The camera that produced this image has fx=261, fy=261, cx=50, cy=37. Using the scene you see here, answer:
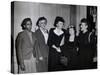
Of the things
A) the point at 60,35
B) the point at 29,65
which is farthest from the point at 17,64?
the point at 60,35

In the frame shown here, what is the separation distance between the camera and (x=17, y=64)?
3.42 metres

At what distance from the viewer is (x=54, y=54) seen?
3670mm

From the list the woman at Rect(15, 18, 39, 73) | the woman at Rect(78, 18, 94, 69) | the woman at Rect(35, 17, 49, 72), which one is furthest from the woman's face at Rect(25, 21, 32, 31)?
the woman at Rect(78, 18, 94, 69)

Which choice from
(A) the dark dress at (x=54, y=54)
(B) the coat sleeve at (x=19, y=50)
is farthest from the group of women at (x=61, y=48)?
(B) the coat sleeve at (x=19, y=50)

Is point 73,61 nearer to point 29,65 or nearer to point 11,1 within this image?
point 29,65

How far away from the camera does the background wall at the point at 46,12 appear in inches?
134

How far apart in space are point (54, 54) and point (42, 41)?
260mm

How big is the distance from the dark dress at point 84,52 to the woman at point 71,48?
0.09 m

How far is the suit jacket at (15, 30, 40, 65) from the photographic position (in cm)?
343

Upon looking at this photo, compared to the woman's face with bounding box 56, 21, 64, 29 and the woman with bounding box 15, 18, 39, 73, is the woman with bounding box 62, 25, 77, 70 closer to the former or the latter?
the woman's face with bounding box 56, 21, 64, 29

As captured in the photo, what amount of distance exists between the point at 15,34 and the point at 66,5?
859mm

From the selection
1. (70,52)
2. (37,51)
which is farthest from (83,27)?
(37,51)

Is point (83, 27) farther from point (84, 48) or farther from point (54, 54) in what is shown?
point (54, 54)

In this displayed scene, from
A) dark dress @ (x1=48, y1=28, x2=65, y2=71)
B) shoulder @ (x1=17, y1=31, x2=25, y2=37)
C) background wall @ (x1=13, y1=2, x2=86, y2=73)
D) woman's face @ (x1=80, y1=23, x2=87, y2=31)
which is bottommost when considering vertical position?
dark dress @ (x1=48, y1=28, x2=65, y2=71)
